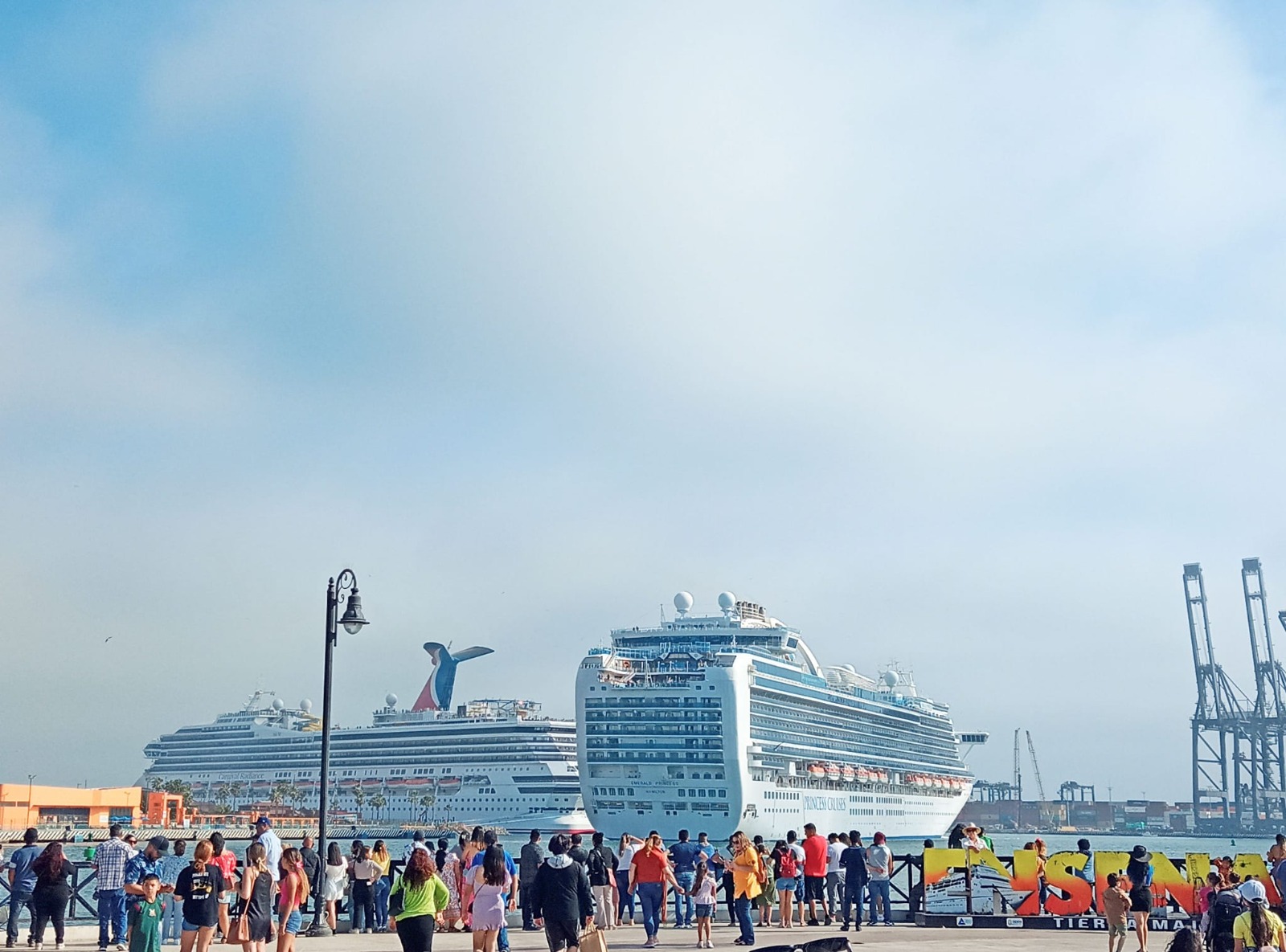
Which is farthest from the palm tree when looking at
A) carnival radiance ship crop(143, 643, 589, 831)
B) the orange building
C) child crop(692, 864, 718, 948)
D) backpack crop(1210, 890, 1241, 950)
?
backpack crop(1210, 890, 1241, 950)

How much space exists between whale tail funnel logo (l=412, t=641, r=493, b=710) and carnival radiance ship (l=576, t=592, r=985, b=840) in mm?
52025

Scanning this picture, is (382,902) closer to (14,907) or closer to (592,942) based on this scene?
(14,907)

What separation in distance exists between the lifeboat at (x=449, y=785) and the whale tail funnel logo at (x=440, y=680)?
26191 mm

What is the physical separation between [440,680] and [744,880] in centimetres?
11607

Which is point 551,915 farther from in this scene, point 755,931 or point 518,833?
point 518,833

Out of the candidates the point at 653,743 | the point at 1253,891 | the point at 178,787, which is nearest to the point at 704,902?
the point at 1253,891

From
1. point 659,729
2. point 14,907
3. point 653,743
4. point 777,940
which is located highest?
point 659,729

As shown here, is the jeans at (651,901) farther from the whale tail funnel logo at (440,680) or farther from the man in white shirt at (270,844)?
the whale tail funnel logo at (440,680)

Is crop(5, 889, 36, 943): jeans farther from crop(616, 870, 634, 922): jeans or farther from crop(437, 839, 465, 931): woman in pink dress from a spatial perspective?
crop(616, 870, 634, 922): jeans

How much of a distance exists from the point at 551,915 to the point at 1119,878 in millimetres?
7329

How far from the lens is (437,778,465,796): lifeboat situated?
331 feet

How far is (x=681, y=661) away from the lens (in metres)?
70.8

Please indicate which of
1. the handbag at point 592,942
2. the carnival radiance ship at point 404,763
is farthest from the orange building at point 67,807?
the handbag at point 592,942

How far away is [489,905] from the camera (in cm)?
1268
